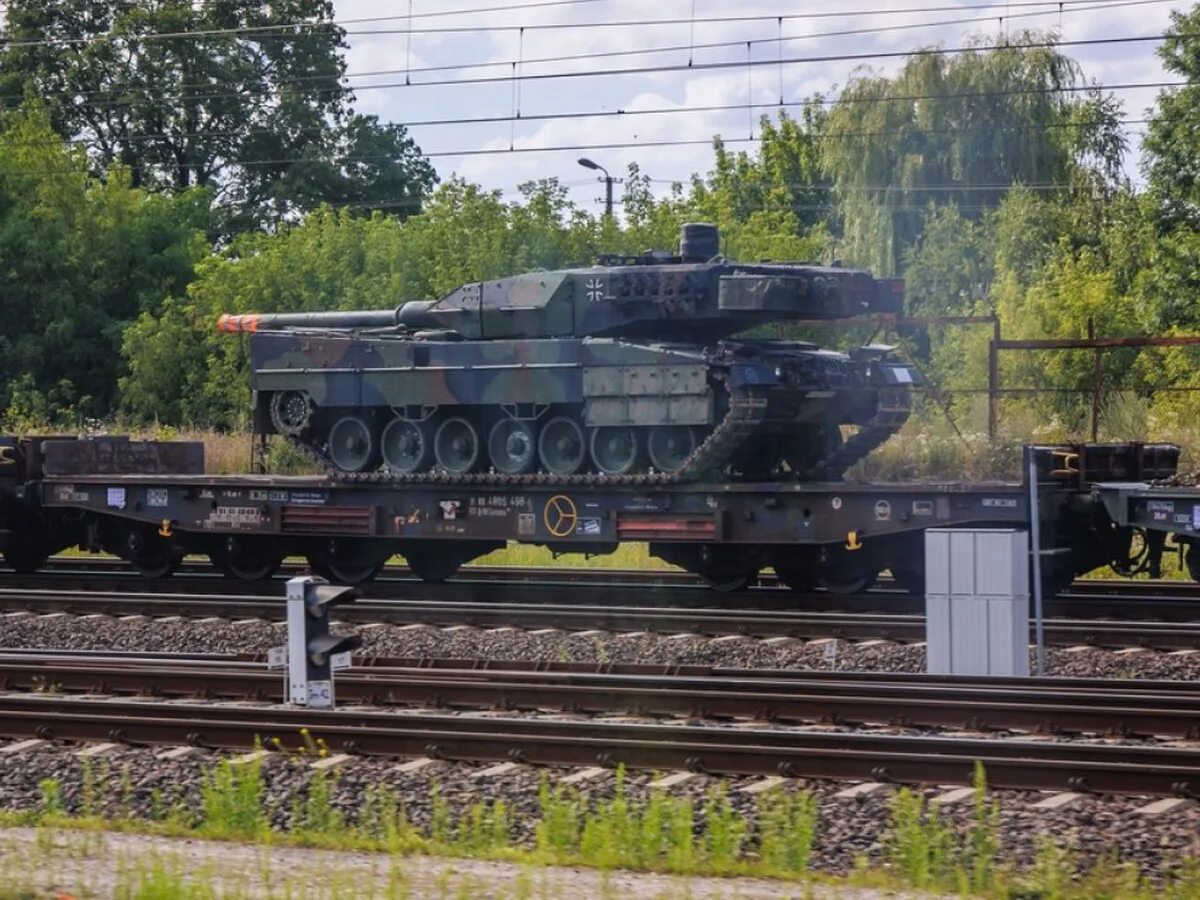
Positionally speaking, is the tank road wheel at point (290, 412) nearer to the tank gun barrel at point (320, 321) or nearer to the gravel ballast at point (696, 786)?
the tank gun barrel at point (320, 321)

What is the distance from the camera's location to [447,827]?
348 inches

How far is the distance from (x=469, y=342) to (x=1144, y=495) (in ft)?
23.5

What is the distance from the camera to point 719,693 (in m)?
11.7

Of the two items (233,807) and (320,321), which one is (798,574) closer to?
(320,321)

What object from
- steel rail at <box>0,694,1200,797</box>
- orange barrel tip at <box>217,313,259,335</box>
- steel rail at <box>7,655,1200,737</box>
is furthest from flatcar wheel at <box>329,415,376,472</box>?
Result: steel rail at <box>0,694,1200,797</box>

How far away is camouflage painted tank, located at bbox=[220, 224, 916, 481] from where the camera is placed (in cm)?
1845

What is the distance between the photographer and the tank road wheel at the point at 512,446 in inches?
774

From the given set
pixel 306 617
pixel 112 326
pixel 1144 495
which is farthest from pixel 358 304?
pixel 306 617

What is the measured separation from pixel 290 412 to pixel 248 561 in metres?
1.78

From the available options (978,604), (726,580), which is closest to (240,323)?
(726,580)

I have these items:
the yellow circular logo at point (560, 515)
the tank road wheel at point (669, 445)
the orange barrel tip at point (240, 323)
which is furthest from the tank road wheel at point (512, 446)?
the orange barrel tip at point (240, 323)

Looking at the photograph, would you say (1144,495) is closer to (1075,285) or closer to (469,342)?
(469,342)

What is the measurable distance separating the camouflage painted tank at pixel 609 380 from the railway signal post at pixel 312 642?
23.8 ft

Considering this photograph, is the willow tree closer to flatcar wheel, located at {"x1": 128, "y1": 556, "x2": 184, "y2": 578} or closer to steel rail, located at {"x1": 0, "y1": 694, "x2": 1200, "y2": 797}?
flatcar wheel, located at {"x1": 128, "y1": 556, "x2": 184, "y2": 578}
